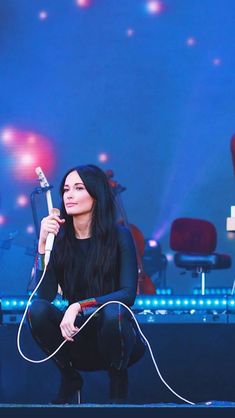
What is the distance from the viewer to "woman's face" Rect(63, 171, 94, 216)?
8.76 feet

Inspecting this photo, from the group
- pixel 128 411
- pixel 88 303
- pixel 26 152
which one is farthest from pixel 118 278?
pixel 26 152

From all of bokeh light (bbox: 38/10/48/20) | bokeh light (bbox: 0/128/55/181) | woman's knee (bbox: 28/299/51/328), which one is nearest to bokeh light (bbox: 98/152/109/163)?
bokeh light (bbox: 0/128/55/181)

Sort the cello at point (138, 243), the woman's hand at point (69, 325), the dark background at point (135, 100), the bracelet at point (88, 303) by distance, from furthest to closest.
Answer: the dark background at point (135, 100) → the cello at point (138, 243) → the bracelet at point (88, 303) → the woman's hand at point (69, 325)

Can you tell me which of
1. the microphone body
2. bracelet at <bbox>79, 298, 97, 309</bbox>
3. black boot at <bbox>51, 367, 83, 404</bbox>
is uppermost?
the microphone body

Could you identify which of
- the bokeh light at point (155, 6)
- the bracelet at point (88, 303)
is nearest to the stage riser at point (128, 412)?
the bracelet at point (88, 303)

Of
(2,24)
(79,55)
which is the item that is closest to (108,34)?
(79,55)

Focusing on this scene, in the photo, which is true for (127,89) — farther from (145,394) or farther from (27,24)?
(145,394)

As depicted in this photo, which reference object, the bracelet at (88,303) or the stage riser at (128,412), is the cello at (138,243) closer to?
the bracelet at (88,303)

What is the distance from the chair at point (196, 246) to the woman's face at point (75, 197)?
9.98 ft

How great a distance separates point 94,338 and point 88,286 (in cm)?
20

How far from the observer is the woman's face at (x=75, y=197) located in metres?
2.67

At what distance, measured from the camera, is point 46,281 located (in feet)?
8.98

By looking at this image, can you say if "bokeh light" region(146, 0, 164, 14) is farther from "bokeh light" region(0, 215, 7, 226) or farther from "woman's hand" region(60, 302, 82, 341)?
"woman's hand" region(60, 302, 82, 341)

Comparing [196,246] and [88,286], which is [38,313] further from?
[196,246]
